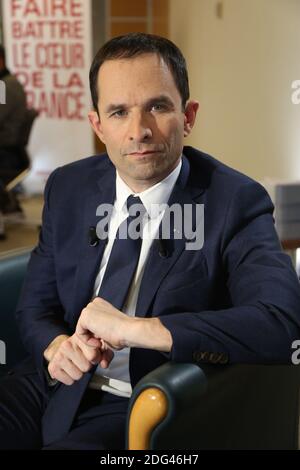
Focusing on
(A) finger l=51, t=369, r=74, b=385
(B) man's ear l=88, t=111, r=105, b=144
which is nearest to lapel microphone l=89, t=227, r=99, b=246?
(B) man's ear l=88, t=111, r=105, b=144

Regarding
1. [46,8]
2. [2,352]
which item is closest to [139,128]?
[2,352]

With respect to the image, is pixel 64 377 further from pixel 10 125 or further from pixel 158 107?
pixel 10 125

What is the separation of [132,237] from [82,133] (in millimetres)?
4237

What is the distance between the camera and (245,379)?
162 cm

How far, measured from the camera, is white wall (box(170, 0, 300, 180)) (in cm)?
486

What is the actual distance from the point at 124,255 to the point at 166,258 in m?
0.10

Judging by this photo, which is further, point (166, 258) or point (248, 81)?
point (248, 81)

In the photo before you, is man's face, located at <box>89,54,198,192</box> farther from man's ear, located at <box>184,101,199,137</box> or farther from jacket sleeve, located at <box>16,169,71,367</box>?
jacket sleeve, located at <box>16,169,71,367</box>

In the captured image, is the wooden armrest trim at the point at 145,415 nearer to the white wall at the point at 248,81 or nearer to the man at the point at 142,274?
the man at the point at 142,274

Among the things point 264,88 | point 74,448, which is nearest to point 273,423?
point 74,448

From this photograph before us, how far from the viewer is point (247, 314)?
1471 mm

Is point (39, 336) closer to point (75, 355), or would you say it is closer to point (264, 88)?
point (75, 355)

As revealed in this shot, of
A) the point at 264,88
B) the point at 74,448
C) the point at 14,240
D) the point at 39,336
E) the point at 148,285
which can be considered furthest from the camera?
the point at 14,240
